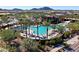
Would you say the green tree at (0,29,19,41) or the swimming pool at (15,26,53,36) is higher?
the swimming pool at (15,26,53,36)

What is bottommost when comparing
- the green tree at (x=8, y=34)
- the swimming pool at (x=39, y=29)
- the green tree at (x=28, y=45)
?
the green tree at (x=28, y=45)

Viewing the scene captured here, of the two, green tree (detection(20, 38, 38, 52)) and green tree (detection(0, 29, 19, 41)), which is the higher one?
green tree (detection(0, 29, 19, 41))

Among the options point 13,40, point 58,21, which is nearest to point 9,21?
point 13,40

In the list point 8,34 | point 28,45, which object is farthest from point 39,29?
point 8,34

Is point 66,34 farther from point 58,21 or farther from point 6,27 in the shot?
point 6,27

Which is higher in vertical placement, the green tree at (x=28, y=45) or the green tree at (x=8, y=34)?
the green tree at (x=8, y=34)

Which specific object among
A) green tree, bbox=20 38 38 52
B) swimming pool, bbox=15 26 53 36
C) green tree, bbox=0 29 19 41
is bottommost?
green tree, bbox=20 38 38 52

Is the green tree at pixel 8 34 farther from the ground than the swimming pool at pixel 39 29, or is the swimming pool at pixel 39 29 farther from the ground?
the swimming pool at pixel 39 29

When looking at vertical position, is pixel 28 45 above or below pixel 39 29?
below

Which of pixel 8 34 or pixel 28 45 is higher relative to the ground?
pixel 8 34

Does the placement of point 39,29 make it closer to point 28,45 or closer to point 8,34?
point 28,45
